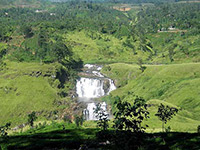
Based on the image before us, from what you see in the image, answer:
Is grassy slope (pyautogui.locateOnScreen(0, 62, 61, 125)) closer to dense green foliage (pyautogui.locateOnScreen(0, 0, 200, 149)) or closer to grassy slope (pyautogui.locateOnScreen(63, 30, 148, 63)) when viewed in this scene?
dense green foliage (pyautogui.locateOnScreen(0, 0, 200, 149))

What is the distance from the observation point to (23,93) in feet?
327

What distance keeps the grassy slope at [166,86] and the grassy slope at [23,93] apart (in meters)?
30.9

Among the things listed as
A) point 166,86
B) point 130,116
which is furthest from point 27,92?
point 130,116

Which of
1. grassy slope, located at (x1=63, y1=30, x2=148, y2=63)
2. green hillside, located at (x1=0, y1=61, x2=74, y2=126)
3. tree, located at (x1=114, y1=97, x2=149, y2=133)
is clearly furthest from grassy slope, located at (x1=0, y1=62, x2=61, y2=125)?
tree, located at (x1=114, y1=97, x2=149, y2=133)

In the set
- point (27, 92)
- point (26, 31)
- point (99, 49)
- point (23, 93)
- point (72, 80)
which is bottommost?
point (23, 93)

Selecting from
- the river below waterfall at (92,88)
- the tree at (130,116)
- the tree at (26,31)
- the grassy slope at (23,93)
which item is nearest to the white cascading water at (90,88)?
the river below waterfall at (92,88)

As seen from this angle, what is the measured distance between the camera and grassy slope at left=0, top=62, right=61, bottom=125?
9094cm

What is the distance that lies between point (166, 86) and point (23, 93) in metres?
59.9

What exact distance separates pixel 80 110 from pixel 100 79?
86.1 feet

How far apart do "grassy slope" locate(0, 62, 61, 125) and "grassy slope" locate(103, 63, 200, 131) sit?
30.9 m

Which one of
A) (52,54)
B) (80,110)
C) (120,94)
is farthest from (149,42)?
(80,110)

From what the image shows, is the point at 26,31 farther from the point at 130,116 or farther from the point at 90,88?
the point at 130,116

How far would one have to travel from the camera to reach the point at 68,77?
123062 mm

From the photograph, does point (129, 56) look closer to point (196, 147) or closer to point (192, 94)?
point (192, 94)
